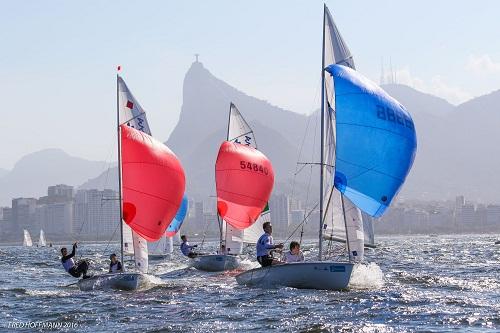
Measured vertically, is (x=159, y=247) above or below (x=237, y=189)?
below

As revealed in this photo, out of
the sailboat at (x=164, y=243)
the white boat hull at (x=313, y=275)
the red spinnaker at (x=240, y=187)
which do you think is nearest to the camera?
the white boat hull at (x=313, y=275)

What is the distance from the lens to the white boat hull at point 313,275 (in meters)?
25.1

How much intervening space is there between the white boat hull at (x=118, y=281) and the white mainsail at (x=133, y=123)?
120 cm

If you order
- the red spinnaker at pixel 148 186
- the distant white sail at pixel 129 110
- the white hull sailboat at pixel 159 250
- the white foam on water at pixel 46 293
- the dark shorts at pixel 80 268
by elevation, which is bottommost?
the white foam on water at pixel 46 293

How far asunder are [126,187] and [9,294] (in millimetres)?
5508

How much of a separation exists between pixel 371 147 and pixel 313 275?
3.94 meters

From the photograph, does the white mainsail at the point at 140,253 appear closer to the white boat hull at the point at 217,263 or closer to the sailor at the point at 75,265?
the sailor at the point at 75,265

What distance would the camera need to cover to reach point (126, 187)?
2788cm

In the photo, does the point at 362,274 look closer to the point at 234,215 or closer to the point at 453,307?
the point at 453,307

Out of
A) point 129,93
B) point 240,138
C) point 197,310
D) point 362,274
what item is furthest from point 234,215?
point 197,310

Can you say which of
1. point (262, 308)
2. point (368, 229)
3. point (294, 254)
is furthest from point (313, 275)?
point (368, 229)

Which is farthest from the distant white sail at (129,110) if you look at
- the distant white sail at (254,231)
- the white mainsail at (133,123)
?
the distant white sail at (254,231)

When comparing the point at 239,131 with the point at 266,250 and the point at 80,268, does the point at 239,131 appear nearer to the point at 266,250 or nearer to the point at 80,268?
the point at 80,268

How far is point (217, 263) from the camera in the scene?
130 ft
